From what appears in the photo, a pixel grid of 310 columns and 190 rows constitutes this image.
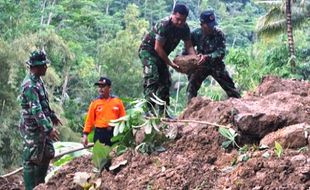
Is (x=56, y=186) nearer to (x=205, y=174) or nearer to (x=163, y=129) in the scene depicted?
(x=163, y=129)

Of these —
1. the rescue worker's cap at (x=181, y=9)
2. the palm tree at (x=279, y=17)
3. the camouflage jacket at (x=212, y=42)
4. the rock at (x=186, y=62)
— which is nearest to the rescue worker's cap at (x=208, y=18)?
the camouflage jacket at (x=212, y=42)

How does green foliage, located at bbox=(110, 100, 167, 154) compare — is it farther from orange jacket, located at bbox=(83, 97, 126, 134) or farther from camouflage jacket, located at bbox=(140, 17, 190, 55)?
camouflage jacket, located at bbox=(140, 17, 190, 55)

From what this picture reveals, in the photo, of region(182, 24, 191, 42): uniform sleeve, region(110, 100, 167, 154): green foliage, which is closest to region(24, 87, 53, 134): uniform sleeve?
region(110, 100, 167, 154): green foliage

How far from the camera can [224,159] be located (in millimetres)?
4066

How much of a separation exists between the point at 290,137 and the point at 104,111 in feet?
7.56

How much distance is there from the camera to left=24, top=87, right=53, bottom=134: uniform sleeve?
4.84 meters

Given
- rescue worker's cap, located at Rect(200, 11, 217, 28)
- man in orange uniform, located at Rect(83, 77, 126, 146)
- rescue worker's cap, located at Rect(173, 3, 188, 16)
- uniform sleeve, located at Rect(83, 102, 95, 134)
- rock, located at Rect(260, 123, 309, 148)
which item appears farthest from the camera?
rescue worker's cap, located at Rect(200, 11, 217, 28)

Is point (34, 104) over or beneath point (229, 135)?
over

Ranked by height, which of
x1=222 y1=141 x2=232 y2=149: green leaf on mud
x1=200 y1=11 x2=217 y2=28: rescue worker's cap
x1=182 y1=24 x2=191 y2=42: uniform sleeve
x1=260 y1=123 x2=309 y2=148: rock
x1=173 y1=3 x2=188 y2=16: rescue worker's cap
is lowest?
x1=222 y1=141 x2=232 y2=149: green leaf on mud

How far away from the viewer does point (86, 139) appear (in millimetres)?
5926

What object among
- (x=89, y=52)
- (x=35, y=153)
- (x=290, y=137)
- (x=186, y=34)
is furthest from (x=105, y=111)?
(x=89, y=52)

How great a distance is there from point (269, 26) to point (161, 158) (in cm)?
1845

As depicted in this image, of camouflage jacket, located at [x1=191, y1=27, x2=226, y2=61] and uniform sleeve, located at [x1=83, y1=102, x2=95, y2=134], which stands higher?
camouflage jacket, located at [x1=191, y1=27, x2=226, y2=61]

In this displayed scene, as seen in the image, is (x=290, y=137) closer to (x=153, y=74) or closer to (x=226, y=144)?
(x=226, y=144)
